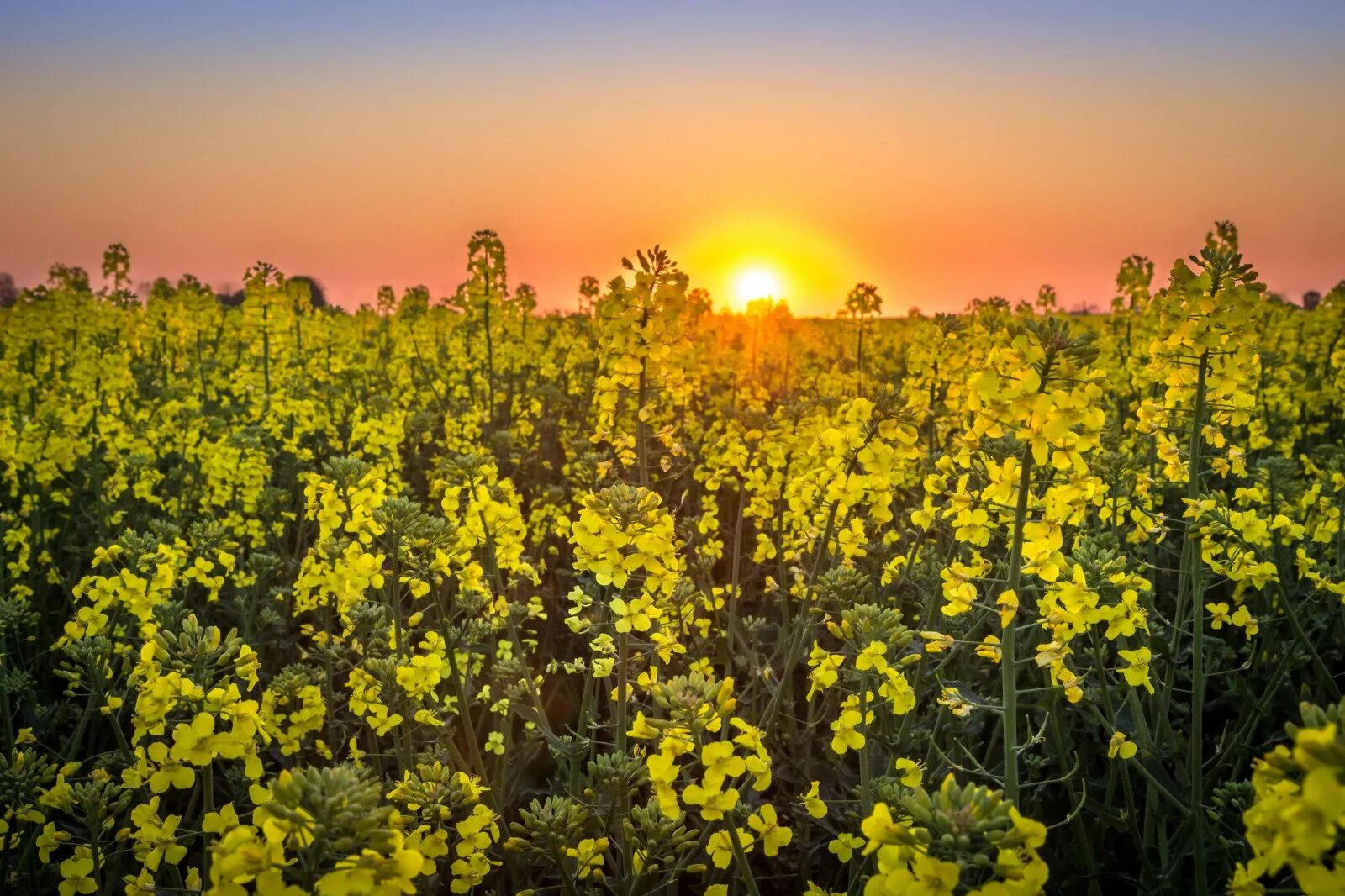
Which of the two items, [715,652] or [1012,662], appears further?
[715,652]

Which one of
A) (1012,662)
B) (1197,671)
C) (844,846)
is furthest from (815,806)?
(1197,671)

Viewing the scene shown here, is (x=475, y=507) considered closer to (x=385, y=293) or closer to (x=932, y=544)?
(x=932, y=544)

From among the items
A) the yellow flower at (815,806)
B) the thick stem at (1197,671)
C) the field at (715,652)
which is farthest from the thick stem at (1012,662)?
the thick stem at (1197,671)

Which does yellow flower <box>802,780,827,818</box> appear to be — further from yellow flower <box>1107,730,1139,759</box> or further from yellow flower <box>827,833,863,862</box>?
yellow flower <box>1107,730,1139,759</box>

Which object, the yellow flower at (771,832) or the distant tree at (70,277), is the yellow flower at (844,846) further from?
the distant tree at (70,277)

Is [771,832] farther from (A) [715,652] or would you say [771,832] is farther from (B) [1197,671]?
(A) [715,652]

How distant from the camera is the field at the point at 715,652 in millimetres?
2152

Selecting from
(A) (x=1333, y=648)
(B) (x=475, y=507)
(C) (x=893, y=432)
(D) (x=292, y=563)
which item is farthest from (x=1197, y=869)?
(D) (x=292, y=563)

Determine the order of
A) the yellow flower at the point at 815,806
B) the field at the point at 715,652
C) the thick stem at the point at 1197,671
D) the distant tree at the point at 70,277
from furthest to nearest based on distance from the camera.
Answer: the distant tree at the point at 70,277
the thick stem at the point at 1197,671
the yellow flower at the point at 815,806
the field at the point at 715,652

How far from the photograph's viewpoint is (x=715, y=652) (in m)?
4.96

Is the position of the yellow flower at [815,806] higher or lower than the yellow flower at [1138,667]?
lower

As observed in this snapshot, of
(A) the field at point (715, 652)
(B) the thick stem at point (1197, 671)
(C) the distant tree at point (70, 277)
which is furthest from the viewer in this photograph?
(C) the distant tree at point (70, 277)

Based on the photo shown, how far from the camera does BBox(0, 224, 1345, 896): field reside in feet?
7.06

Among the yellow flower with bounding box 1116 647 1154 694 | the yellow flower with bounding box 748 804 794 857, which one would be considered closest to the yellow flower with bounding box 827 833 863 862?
the yellow flower with bounding box 748 804 794 857
